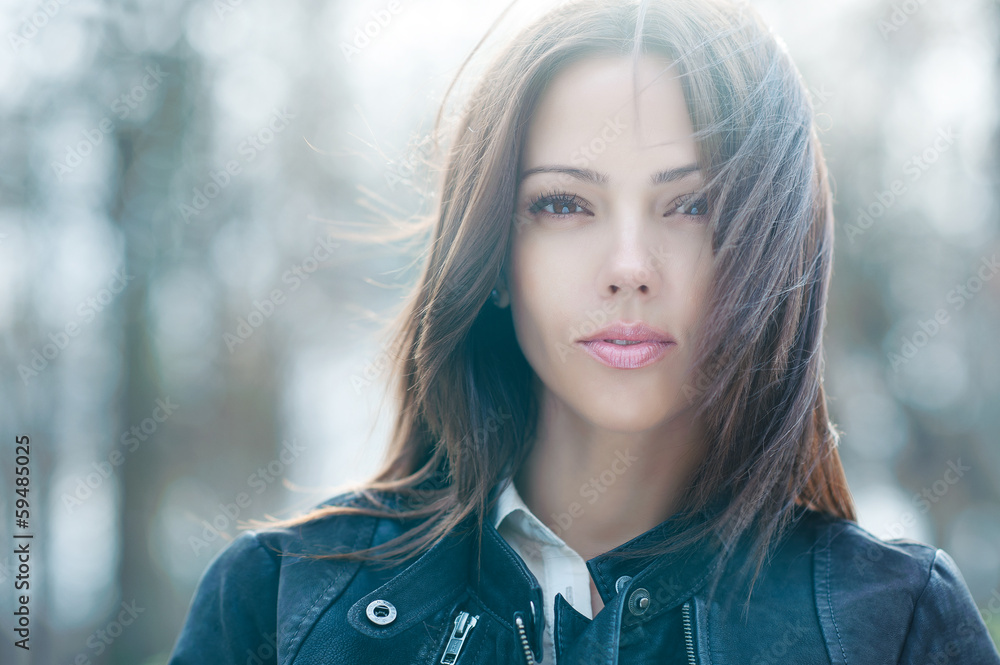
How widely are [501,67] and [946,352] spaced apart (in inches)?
202

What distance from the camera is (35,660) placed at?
522cm

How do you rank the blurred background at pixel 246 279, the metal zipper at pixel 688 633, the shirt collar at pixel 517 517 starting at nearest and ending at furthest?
1. the metal zipper at pixel 688 633
2. the shirt collar at pixel 517 517
3. the blurred background at pixel 246 279

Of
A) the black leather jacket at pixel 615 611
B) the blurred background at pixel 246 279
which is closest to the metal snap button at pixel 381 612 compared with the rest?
the black leather jacket at pixel 615 611

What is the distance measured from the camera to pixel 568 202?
156cm

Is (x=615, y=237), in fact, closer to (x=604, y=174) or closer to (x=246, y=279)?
(x=604, y=174)

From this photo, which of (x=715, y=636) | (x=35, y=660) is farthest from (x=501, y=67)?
(x=35, y=660)

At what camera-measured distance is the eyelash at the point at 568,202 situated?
146 cm

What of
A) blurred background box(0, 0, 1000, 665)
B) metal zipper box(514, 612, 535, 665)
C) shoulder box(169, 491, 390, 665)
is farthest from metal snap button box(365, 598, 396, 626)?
blurred background box(0, 0, 1000, 665)

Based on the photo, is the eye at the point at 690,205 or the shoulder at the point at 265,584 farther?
the shoulder at the point at 265,584

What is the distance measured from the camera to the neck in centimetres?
169

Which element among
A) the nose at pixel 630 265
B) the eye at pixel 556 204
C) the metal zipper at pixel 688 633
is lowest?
the metal zipper at pixel 688 633

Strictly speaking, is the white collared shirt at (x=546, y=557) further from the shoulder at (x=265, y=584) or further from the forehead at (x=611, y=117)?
the forehead at (x=611, y=117)

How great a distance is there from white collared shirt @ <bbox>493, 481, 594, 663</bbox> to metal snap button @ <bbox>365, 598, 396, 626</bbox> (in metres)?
0.32

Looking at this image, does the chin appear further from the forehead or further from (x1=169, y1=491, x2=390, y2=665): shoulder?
(x1=169, y1=491, x2=390, y2=665): shoulder
